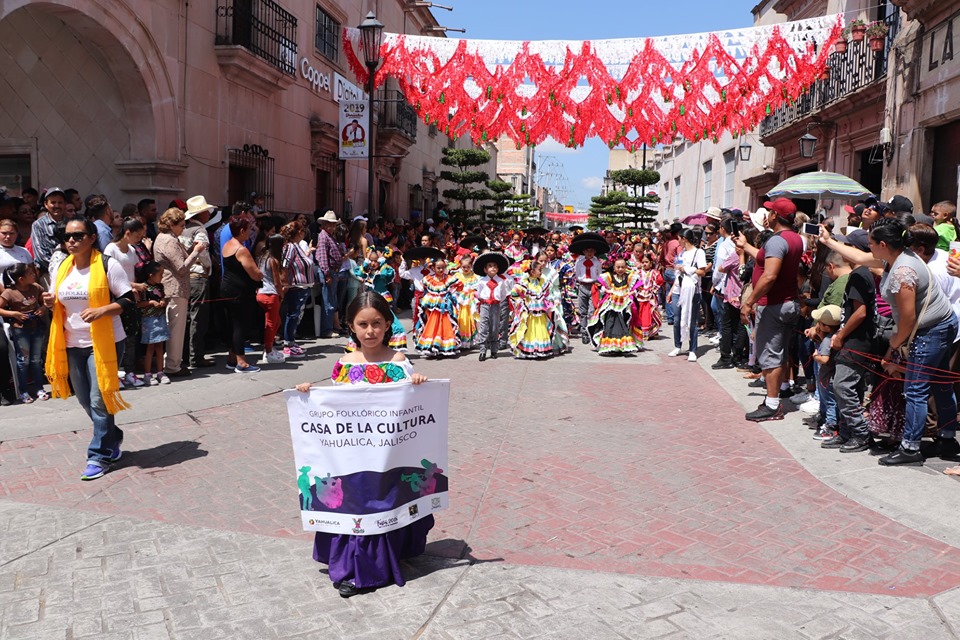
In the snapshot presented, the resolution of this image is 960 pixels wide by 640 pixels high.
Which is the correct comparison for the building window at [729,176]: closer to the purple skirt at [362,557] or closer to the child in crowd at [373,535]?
the child in crowd at [373,535]

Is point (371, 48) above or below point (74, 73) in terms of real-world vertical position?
above

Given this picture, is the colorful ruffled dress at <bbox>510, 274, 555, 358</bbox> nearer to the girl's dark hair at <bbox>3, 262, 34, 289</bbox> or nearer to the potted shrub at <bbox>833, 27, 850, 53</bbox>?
the girl's dark hair at <bbox>3, 262, 34, 289</bbox>

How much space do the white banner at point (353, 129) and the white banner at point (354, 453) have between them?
1279 centimetres

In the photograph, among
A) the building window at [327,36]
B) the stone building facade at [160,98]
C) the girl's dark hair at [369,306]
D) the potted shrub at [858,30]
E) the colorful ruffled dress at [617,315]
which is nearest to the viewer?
the girl's dark hair at [369,306]

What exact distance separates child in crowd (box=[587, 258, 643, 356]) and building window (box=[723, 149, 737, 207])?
18504 millimetres

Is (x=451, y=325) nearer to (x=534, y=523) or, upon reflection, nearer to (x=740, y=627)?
(x=534, y=523)

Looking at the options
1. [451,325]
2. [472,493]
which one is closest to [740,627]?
[472,493]

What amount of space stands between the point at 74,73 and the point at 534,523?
10444 mm

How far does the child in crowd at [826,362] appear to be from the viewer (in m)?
6.58

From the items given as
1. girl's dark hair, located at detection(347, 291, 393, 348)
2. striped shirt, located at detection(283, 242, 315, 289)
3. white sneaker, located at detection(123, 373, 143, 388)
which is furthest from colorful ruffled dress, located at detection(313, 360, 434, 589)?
striped shirt, located at detection(283, 242, 315, 289)

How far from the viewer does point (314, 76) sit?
17859 millimetres

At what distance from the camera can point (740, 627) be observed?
3.56 meters

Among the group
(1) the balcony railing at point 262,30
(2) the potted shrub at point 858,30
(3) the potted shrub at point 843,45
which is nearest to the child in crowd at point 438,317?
(1) the balcony railing at point 262,30

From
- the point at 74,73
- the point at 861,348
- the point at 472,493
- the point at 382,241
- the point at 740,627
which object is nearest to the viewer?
the point at 740,627
